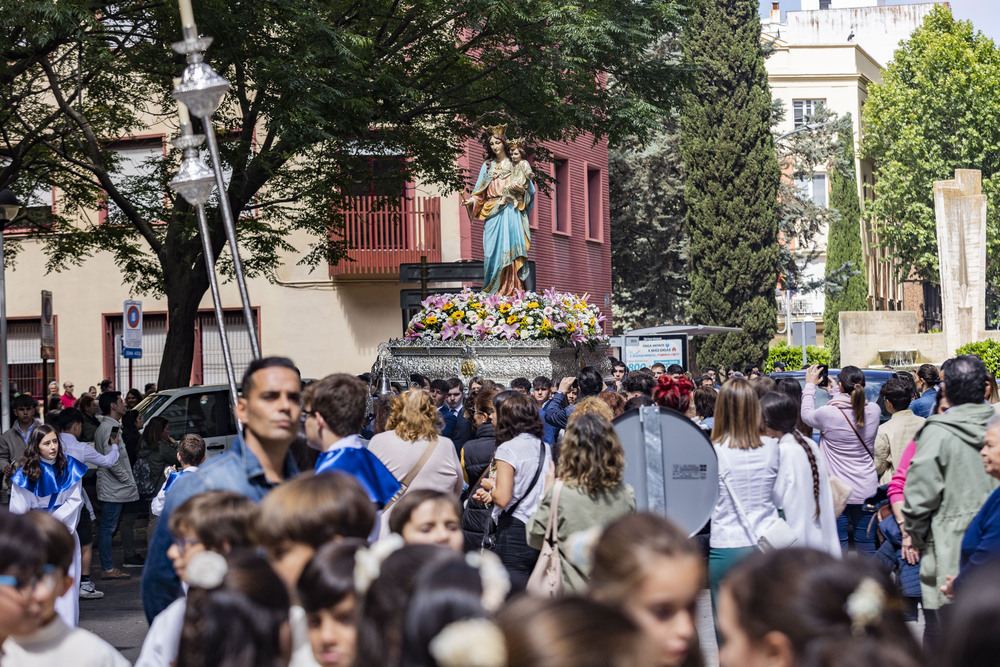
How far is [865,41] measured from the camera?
77500 mm

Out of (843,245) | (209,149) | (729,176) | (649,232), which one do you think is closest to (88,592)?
(209,149)

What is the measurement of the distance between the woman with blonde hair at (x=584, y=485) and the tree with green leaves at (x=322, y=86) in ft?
31.0

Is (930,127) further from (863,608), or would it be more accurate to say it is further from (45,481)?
(863,608)

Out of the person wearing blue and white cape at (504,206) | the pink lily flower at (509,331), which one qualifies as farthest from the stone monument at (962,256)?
the pink lily flower at (509,331)

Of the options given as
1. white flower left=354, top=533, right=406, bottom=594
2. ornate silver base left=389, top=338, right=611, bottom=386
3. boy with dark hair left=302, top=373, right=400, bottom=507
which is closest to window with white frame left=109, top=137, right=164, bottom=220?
ornate silver base left=389, top=338, right=611, bottom=386

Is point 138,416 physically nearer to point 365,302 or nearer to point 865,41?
point 365,302

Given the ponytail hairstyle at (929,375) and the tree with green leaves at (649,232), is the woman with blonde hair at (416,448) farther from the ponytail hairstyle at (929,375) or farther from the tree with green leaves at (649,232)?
the tree with green leaves at (649,232)

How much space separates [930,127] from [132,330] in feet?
144

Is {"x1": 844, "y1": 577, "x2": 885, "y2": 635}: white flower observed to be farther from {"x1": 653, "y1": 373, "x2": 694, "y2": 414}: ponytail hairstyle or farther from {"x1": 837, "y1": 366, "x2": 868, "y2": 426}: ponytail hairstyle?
{"x1": 837, "y1": 366, "x2": 868, "y2": 426}: ponytail hairstyle

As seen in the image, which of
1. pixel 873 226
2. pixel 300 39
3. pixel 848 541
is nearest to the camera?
pixel 848 541

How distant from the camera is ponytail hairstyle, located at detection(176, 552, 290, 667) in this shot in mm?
3188

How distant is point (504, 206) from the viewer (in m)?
17.2

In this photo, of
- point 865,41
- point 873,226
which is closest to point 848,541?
point 873,226

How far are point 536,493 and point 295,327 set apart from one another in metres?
22.9
